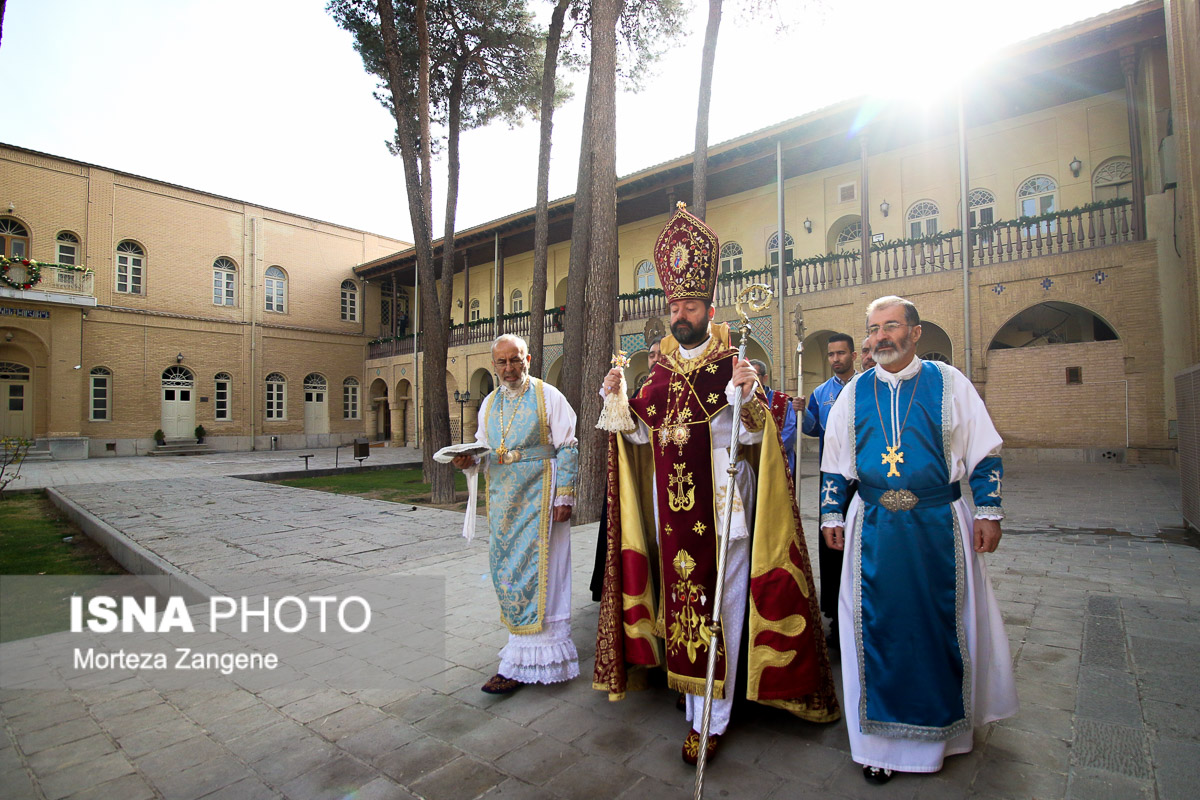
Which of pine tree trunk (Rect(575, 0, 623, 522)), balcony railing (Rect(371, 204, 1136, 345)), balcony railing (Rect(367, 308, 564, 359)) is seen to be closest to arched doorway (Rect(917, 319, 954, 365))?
balcony railing (Rect(371, 204, 1136, 345))

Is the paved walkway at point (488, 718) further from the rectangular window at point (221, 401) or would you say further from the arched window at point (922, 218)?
the rectangular window at point (221, 401)

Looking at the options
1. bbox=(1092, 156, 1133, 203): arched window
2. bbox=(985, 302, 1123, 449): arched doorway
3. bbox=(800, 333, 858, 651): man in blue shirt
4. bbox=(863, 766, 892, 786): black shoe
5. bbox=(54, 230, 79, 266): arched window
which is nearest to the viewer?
bbox=(863, 766, 892, 786): black shoe

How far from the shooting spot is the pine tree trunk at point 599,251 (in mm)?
7453

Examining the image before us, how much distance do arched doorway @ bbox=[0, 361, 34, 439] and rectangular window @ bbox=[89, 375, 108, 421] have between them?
1642mm

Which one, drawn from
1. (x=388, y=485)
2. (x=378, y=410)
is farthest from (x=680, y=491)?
(x=378, y=410)

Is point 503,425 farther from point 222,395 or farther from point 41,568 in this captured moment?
point 222,395

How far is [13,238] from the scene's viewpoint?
21312 mm

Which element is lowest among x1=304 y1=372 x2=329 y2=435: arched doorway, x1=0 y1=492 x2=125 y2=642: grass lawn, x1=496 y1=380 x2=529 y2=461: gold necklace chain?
x1=0 y1=492 x2=125 y2=642: grass lawn

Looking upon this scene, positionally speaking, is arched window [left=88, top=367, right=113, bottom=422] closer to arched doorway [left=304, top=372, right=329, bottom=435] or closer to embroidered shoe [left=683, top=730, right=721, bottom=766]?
arched doorway [left=304, top=372, right=329, bottom=435]

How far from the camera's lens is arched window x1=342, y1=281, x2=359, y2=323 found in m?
29.9

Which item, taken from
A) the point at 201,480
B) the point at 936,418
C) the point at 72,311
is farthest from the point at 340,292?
the point at 936,418

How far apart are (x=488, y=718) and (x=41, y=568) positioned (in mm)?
6956

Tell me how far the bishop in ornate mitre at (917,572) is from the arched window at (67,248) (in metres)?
28.5

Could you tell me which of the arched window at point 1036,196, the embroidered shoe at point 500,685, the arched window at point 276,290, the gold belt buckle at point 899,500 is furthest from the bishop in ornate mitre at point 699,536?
the arched window at point 276,290
